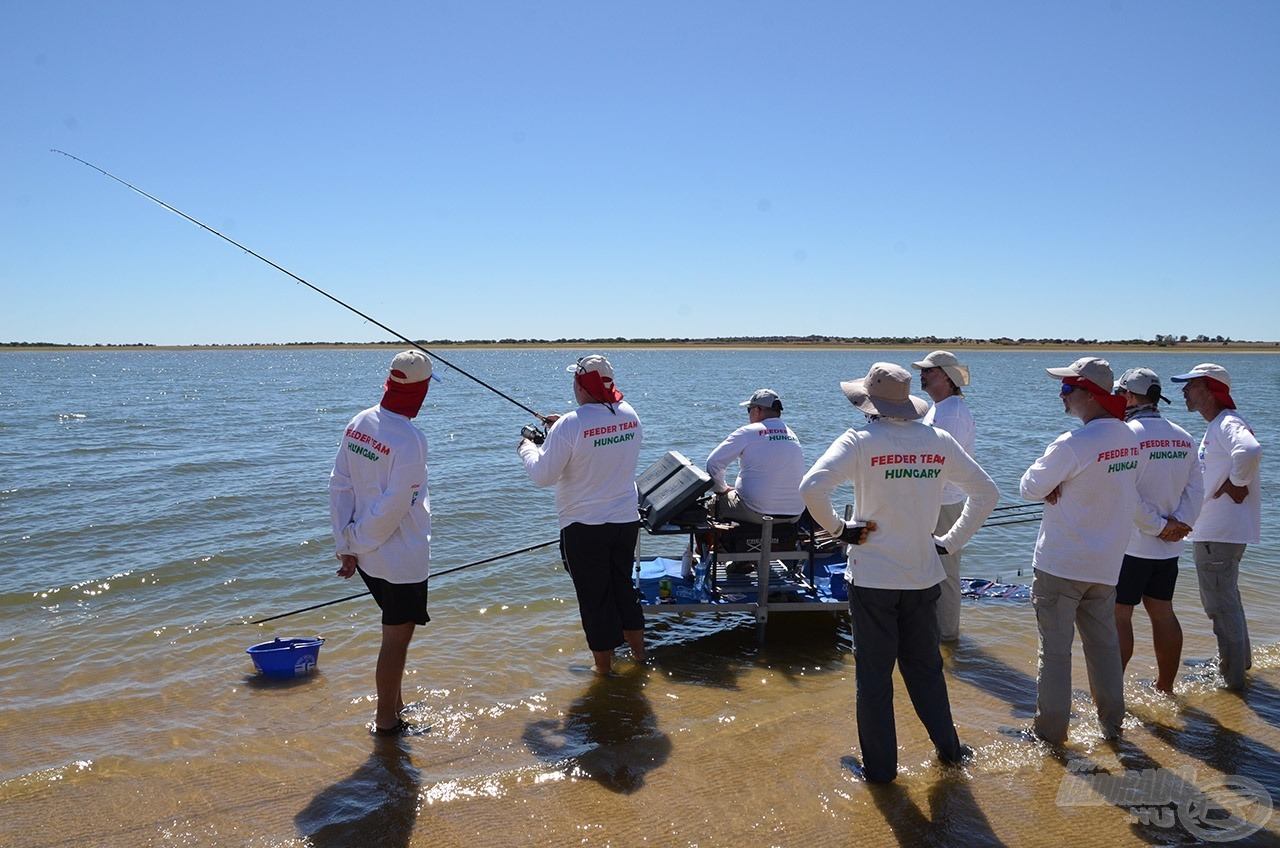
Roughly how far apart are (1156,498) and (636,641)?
3.45 meters

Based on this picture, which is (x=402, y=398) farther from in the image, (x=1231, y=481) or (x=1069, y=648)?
(x=1231, y=481)

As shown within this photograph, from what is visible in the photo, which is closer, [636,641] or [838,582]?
[636,641]

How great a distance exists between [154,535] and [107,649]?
432cm

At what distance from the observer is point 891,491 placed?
4.06 m

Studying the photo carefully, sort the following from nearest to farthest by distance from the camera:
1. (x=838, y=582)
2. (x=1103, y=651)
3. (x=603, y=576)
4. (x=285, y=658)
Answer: (x=1103, y=651) → (x=603, y=576) → (x=285, y=658) → (x=838, y=582)

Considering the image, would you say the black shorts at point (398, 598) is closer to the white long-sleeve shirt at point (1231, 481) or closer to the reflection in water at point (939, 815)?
the reflection in water at point (939, 815)

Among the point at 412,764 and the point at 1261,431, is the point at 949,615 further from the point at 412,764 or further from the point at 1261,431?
the point at 1261,431

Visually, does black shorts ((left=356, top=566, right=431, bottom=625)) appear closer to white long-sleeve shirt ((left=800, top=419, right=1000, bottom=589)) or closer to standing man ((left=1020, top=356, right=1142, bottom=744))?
white long-sleeve shirt ((left=800, top=419, right=1000, bottom=589))

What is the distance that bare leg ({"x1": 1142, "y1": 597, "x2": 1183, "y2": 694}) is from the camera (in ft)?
17.6

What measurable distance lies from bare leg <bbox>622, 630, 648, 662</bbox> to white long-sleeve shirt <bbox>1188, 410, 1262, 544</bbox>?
3.70 m

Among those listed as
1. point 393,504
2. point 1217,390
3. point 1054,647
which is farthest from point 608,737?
point 1217,390

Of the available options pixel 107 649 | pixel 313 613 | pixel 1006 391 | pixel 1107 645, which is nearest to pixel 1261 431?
pixel 1006 391

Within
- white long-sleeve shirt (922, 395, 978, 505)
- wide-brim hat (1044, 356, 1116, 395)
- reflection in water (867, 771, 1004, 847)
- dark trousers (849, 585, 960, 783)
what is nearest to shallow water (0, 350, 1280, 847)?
reflection in water (867, 771, 1004, 847)

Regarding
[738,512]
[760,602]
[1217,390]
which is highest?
[1217,390]
